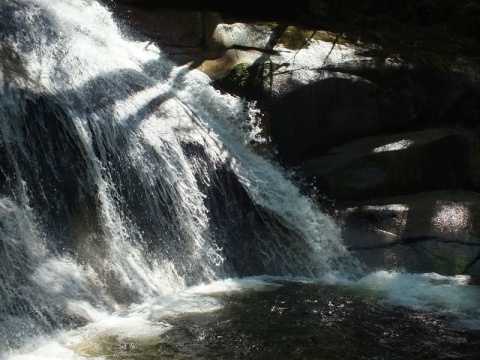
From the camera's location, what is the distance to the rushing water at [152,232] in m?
5.23

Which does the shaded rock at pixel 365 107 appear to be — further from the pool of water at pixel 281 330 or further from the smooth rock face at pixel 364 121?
the pool of water at pixel 281 330

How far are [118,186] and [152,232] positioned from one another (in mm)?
592

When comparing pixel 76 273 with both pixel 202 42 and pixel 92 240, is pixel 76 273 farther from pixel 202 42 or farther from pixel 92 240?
pixel 202 42

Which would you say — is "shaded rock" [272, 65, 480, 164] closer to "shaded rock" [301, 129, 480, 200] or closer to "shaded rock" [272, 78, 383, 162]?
"shaded rock" [272, 78, 383, 162]

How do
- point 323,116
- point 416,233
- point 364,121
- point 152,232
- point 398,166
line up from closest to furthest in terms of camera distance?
1. point 152,232
2. point 416,233
3. point 398,166
4. point 323,116
5. point 364,121

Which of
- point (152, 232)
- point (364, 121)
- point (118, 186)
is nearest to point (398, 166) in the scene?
point (364, 121)

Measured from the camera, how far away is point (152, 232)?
6797 millimetres

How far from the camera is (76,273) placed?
5.77m

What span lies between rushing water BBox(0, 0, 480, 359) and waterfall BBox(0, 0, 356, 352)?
0.05 ft

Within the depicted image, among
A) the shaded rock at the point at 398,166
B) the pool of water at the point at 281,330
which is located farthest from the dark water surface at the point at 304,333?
the shaded rock at the point at 398,166

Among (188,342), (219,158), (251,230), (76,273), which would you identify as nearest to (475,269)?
(251,230)

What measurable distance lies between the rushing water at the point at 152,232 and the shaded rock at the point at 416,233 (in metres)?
0.24

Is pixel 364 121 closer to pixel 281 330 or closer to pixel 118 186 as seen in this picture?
pixel 118 186

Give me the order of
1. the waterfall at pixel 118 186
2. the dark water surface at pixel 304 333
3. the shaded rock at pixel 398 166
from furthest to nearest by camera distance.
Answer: the shaded rock at pixel 398 166, the waterfall at pixel 118 186, the dark water surface at pixel 304 333
